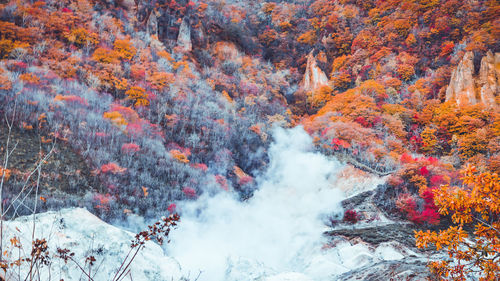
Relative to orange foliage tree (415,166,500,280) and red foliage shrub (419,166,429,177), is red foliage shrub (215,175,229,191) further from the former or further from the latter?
orange foliage tree (415,166,500,280)

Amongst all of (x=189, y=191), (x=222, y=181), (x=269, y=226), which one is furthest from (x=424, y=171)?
(x=189, y=191)

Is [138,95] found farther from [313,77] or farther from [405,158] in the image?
[313,77]

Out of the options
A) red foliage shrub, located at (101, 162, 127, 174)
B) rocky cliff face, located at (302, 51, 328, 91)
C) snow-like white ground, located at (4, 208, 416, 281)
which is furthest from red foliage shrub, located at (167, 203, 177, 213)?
rocky cliff face, located at (302, 51, 328, 91)

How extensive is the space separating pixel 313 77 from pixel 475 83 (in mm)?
11962

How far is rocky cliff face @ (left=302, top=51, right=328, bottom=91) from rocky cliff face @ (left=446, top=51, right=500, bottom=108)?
9.83 meters

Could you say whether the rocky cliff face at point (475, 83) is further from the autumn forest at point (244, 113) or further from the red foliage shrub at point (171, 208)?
the red foliage shrub at point (171, 208)

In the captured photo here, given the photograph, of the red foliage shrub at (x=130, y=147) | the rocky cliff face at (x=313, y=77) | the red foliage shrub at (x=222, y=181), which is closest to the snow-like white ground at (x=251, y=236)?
the red foliage shrub at (x=222, y=181)

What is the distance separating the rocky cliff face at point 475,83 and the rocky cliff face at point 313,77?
9.83 m

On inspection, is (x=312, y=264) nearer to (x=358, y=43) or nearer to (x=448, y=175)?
(x=448, y=175)

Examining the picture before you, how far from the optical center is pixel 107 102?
12352 millimetres

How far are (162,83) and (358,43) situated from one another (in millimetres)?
18750

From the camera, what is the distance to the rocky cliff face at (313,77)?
23517 mm

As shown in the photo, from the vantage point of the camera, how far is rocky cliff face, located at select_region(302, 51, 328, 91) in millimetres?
23517

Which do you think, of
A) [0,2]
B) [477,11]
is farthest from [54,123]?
[477,11]
